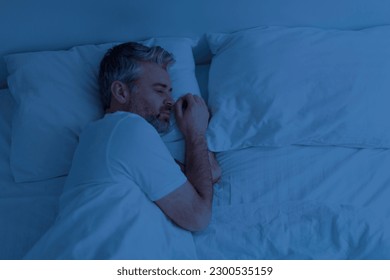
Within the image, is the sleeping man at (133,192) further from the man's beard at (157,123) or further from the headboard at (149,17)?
the headboard at (149,17)

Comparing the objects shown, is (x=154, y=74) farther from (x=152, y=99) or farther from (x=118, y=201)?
(x=118, y=201)

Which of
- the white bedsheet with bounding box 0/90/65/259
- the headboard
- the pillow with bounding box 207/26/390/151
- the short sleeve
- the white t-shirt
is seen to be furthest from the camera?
the headboard

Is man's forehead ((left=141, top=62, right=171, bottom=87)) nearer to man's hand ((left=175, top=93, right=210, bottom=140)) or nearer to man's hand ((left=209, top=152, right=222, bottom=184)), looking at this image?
man's hand ((left=175, top=93, right=210, bottom=140))

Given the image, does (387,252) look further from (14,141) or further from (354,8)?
(14,141)

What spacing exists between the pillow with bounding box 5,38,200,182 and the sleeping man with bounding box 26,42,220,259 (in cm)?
14

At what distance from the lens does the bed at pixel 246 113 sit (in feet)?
3.78

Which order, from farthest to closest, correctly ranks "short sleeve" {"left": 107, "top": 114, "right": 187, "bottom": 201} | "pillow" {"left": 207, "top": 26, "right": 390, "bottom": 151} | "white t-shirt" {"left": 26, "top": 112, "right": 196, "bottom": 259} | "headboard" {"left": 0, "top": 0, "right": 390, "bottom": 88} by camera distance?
"headboard" {"left": 0, "top": 0, "right": 390, "bottom": 88}, "pillow" {"left": 207, "top": 26, "right": 390, "bottom": 151}, "short sleeve" {"left": 107, "top": 114, "right": 187, "bottom": 201}, "white t-shirt" {"left": 26, "top": 112, "right": 196, "bottom": 259}

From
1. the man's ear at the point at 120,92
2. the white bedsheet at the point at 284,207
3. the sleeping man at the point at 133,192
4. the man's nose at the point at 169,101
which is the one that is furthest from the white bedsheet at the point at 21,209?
the man's nose at the point at 169,101

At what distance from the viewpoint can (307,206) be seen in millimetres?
1189

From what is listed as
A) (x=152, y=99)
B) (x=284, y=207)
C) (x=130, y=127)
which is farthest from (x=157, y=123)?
(x=284, y=207)

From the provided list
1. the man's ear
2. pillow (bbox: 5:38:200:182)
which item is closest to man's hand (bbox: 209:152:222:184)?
pillow (bbox: 5:38:200:182)

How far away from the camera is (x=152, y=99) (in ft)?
4.43

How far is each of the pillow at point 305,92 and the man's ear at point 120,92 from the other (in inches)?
11.7

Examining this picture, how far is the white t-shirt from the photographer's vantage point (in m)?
0.97
